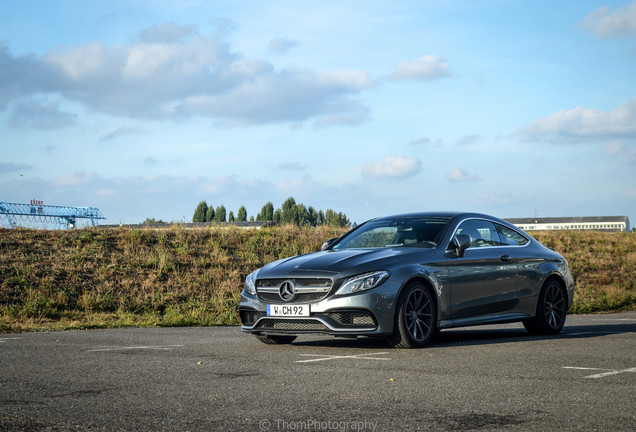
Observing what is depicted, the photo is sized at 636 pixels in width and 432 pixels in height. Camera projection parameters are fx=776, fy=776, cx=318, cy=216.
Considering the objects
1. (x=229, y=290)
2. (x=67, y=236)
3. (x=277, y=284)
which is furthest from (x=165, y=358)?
(x=67, y=236)

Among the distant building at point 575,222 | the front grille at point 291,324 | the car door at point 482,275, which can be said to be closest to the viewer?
the front grille at point 291,324

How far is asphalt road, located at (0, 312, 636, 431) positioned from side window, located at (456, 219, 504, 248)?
132 centimetres

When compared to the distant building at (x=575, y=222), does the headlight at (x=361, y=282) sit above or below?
below

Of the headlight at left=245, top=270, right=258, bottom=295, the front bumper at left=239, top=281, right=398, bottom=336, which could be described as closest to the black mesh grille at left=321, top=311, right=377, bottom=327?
the front bumper at left=239, top=281, right=398, bottom=336

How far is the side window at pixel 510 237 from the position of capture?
11.0 meters

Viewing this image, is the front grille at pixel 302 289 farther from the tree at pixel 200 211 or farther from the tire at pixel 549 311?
the tree at pixel 200 211

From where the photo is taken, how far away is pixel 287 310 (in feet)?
29.5

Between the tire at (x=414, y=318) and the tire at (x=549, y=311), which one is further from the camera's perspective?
the tire at (x=549, y=311)

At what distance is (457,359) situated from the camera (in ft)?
26.5

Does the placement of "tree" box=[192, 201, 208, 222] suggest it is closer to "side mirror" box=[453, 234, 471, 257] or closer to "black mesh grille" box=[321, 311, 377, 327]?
"side mirror" box=[453, 234, 471, 257]

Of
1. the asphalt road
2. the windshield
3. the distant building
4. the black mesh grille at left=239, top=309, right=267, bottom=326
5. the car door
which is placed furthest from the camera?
the distant building

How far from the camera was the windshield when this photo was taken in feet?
32.9

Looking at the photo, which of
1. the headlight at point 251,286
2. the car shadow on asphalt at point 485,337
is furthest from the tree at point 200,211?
the headlight at point 251,286

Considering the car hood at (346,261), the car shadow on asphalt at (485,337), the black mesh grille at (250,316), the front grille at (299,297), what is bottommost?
the car shadow on asphalt at (485,337)
